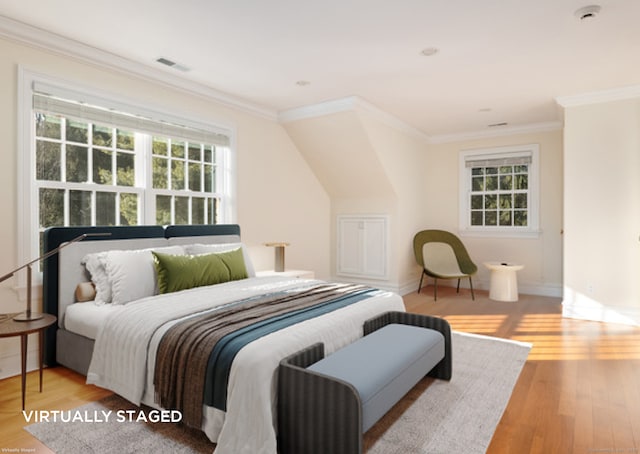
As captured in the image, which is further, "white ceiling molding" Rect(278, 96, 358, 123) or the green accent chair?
the green accent chair

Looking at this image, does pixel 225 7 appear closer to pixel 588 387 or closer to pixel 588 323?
pixel 588 387

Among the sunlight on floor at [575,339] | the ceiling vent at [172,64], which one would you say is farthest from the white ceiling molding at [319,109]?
the sunlight on floor at [575,339]

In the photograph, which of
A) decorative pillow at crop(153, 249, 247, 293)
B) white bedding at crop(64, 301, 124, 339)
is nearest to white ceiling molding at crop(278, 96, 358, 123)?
Answer: decorative pillow at crop(153, 249, 247, 293)

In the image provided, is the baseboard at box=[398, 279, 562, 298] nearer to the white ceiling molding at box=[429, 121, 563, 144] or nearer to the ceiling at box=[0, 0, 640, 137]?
the white ceiling molding at box=[429, 121, 563, 144]

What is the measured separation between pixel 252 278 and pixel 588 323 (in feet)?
11.4

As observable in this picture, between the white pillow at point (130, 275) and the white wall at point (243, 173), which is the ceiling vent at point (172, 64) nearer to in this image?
the white wall at point (243, 173)

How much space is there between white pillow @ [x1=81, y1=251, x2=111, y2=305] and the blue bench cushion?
175 cm

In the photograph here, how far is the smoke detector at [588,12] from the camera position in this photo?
96.4 inches

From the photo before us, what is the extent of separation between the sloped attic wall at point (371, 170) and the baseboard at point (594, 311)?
1991 mm

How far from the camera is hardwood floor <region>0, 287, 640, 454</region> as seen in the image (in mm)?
1958

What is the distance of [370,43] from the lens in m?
2.97

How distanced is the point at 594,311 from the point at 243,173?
4103 millimetres

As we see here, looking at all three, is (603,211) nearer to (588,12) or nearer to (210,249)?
(588,12)

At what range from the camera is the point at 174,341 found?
6.70 ft
